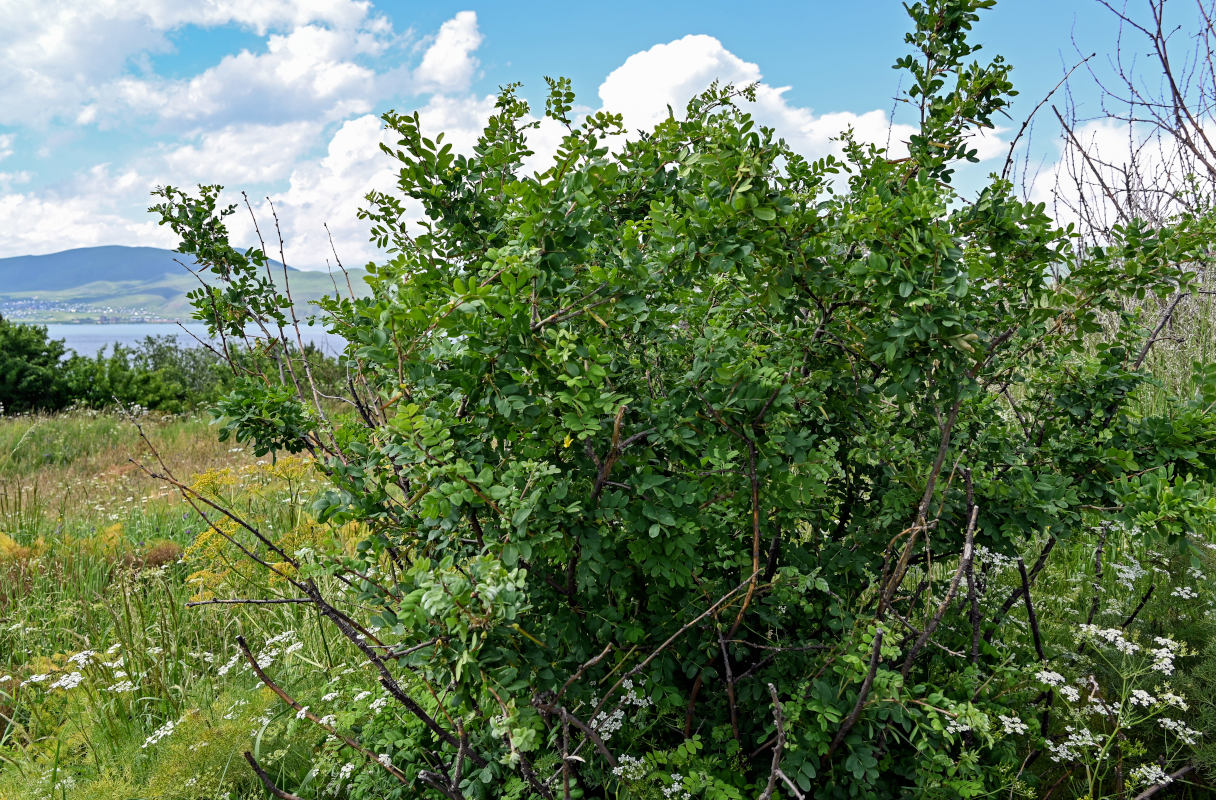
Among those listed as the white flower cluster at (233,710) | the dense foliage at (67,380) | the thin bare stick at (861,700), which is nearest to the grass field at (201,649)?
the white flower cluster at (233,710)

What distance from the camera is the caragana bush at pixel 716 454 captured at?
1709 mm

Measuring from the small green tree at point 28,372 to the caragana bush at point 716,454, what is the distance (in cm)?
1445

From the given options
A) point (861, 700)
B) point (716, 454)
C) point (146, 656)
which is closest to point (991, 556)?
point (861, 700)

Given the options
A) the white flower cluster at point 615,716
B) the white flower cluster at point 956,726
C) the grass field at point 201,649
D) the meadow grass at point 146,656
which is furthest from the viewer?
the meadow grass at point 146,656

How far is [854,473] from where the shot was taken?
238 cm

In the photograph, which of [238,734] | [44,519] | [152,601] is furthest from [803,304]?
[44,519]

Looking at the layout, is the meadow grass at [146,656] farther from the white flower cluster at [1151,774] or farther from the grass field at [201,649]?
the white flower cluster at [1151,774]

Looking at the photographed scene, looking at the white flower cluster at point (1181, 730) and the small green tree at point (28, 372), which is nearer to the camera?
the white flower cluster at point (1181, 730)

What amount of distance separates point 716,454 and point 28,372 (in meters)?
15.9

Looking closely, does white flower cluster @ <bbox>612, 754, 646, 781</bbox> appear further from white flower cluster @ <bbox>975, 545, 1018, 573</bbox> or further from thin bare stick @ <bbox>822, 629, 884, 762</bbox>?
white flower cluster @ <bbox>975, 545, 1018, 573</bbox>

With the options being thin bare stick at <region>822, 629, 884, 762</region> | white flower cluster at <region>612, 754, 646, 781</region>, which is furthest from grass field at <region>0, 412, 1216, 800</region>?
white flower cluster at <region>612, 754, 646, 781</region>

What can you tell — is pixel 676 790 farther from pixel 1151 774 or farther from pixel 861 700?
pixel 1151 774

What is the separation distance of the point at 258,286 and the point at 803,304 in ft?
7.50

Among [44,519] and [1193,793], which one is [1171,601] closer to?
[1193,793]
